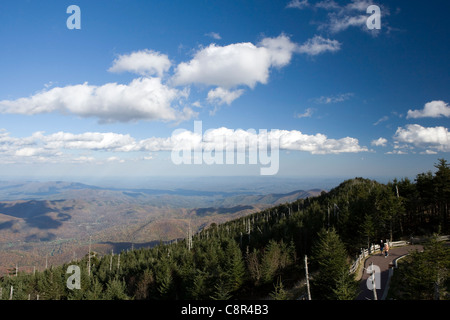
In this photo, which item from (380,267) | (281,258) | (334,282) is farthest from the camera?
(281,258)

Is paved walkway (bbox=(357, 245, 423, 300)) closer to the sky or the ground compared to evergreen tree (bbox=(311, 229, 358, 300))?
closer to the ground

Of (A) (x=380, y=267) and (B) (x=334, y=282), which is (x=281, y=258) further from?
(B) (x=334, y=282)

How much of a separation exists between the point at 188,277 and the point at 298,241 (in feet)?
80.7

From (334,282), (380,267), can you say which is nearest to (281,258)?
(380,267)

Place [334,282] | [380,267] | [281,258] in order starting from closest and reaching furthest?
[334,282]
[380,267]
[281,258]

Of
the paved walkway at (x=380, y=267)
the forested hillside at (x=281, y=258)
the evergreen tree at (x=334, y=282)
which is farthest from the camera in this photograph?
the forested hillside at (x=281, y=258)

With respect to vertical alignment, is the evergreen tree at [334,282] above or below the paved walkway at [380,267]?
above

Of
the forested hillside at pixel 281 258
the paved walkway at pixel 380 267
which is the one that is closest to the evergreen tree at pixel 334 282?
the paved walkway at pixel 380 267

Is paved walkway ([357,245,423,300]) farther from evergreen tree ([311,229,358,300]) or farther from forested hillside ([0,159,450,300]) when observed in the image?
forested hillside ([0,159,450,300])

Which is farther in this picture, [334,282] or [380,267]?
[380,267]

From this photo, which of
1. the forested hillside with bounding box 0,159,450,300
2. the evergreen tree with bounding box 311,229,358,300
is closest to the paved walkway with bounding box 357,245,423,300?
the evergreen tree with bounding box 311,229,358,300

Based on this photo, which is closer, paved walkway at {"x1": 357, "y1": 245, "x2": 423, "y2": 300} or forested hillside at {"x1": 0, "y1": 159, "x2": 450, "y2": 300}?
paved walkway at {"x1": 357, "y1": 245, "x2": 423, "y2": 300}

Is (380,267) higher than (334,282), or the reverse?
(334,282)

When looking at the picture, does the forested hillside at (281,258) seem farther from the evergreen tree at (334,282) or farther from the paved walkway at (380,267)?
the evergreen tree at (334,282)
